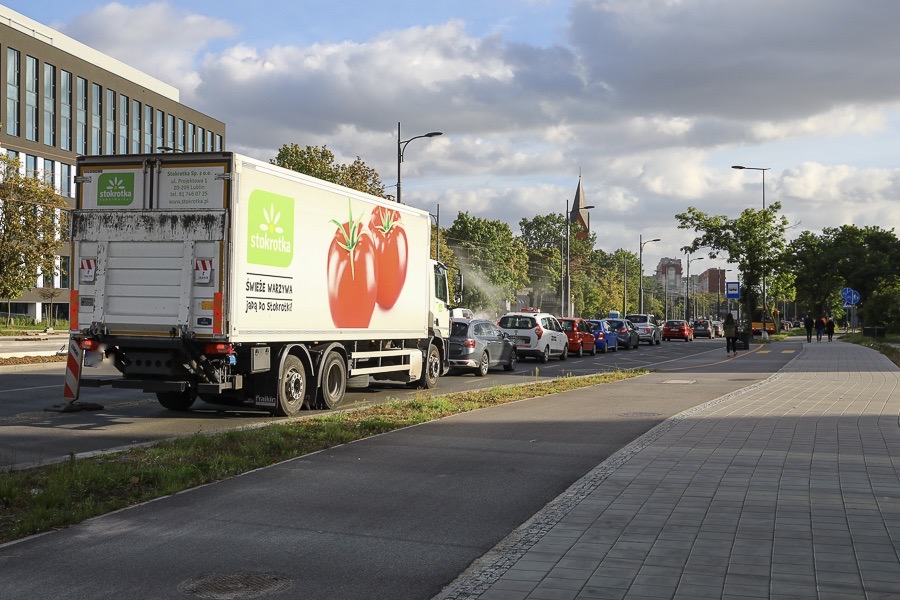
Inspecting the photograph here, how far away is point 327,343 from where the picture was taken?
587 inches

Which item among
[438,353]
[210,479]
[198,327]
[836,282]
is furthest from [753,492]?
[836,282]

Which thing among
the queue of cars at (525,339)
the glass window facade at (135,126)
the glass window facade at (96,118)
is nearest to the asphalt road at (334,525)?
the queue of cars at (525,339)

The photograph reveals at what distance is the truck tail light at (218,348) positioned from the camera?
1229 centimetres

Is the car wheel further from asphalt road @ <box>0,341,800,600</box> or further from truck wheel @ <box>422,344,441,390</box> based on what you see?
asphalt road @ <box>0,341,800,600</box>

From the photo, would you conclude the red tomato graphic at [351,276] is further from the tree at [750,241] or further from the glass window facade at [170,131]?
the glass window facade at [170,131]

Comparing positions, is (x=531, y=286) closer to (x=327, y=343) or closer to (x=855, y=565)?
(x=327, y=343)

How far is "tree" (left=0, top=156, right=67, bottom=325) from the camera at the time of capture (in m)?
42.6

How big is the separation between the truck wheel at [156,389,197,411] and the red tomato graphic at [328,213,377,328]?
264 cm

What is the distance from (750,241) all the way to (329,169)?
75.1 ft

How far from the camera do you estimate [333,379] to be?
15.1 metres

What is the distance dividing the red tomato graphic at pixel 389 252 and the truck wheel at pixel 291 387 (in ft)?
9.26

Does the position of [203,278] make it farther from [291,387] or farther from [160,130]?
[160,130]

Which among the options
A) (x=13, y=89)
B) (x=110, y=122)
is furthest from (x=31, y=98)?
(x=110, y=122)

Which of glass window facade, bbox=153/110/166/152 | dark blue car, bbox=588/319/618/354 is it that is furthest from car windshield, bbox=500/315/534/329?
glass window facade, bbox=153/110/166/152
